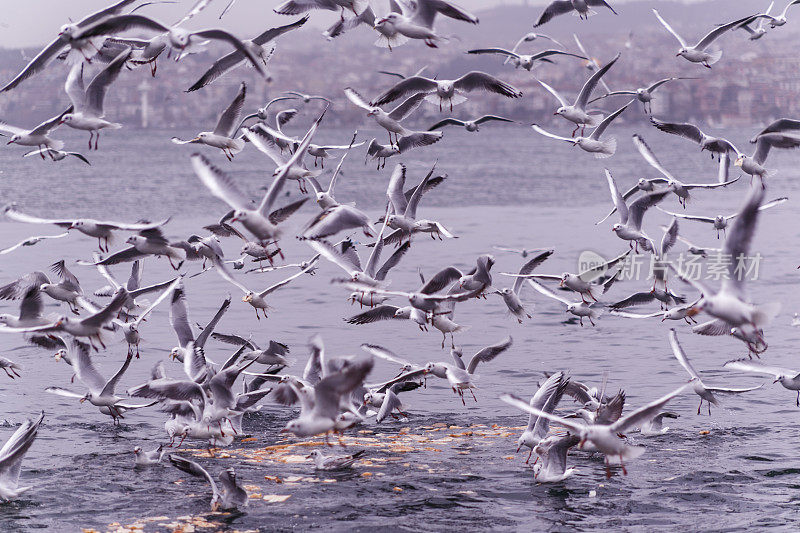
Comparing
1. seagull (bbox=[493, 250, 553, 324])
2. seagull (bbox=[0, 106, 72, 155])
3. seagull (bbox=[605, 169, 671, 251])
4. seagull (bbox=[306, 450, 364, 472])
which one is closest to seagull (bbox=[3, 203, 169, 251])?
seagull (bbox=[0, 106, 72, 155])

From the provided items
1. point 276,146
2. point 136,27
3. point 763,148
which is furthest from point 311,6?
point 763,148

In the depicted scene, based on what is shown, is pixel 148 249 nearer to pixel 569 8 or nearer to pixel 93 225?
pixel 93 225

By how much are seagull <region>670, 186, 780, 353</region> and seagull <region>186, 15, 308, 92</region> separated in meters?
5.99

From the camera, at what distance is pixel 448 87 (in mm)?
13984

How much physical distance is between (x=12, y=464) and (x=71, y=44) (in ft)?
16.5

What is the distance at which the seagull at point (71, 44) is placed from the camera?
1081 cm

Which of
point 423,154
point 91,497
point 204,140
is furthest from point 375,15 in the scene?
point 423,154

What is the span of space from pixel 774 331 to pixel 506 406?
888 centimetres

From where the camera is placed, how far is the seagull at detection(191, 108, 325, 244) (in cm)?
1019

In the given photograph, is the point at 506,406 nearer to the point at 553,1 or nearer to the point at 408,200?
the point at 408,200

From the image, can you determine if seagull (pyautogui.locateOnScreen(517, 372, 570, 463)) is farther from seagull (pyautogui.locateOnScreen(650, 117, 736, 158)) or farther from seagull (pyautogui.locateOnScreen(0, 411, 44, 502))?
seagull (pyautogui.locateOnScreen(0, 411, 44, 502))

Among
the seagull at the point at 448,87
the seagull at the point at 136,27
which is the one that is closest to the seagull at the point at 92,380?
the seagull at the point at 136,27

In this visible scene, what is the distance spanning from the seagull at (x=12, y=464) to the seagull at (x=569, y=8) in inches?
369

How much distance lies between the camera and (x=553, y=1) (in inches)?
650
